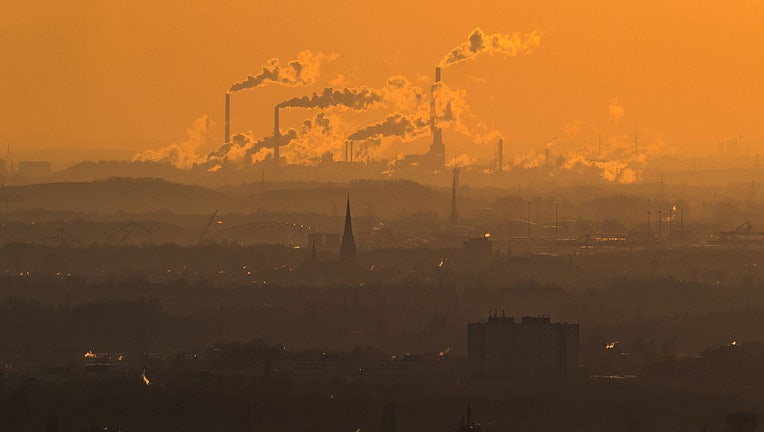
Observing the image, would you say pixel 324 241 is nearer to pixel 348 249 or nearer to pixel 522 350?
pixel 348 249

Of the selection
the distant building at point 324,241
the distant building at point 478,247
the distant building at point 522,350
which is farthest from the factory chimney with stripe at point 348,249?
the distant building at point 522,350


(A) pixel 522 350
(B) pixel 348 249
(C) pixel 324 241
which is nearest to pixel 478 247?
(C) pixel 324 241

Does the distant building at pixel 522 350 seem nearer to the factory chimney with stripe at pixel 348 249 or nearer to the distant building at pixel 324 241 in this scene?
the factory chimney with stripe at pixel 348 249

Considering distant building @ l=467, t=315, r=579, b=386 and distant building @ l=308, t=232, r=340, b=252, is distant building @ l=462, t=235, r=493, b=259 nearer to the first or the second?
distant building @ l=308, t=232, r=340, b=252

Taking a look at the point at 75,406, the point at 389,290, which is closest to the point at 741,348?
the point at 75,406

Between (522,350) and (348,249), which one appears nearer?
(522,350)

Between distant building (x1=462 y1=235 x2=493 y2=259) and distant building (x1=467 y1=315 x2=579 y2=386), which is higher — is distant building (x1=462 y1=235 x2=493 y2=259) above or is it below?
above

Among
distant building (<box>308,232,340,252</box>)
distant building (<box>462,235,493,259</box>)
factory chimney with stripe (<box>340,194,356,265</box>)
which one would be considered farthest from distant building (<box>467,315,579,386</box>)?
distant building (<box>308,232,340,252</box>)

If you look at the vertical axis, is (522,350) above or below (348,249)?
below

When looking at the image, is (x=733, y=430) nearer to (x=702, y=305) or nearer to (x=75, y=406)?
(x=75, y=406)
